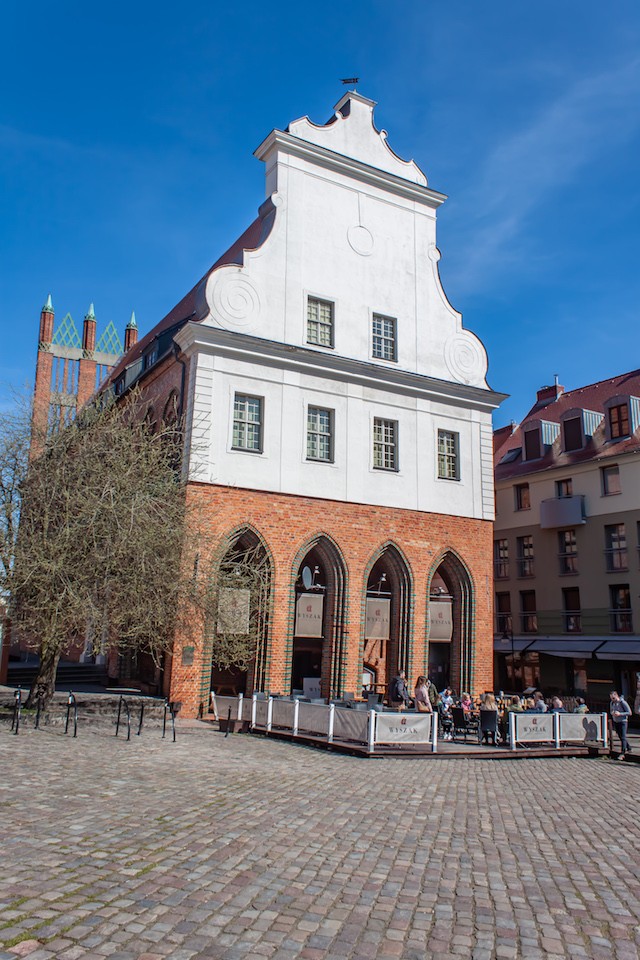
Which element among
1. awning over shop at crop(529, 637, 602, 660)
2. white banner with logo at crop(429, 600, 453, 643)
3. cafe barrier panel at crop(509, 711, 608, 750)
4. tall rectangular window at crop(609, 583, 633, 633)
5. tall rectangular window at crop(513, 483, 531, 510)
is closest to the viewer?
cafe barrier panel at crop(509, 711, 608, 750)

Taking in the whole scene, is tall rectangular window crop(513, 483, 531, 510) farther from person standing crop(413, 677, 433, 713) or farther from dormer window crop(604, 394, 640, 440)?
person standing crop(413, 677, 433, 713)

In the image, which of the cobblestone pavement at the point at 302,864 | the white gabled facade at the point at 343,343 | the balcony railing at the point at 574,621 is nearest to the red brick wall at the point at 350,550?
the white gabled facade at the point at 343,343

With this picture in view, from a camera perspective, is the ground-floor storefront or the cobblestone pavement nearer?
the cobblestone pavement

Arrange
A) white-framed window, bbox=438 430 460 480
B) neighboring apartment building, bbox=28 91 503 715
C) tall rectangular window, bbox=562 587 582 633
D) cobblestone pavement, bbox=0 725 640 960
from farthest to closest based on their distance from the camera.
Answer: tall rectangular window, bbox=562 587 582 633 < white-framed window, bbox=438 430 460 480 < neighboring apartment building, bbox=28 91 503 715 < cobblestone pavement, bbox=0 725 640 960

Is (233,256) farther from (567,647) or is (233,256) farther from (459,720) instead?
(567,647)

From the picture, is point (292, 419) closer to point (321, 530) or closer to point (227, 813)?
point (321, 530)

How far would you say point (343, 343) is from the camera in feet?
83.5

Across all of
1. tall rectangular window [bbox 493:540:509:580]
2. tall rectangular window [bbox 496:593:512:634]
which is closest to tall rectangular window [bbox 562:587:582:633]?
tall rectangular window [bbox 496:593:512:634]

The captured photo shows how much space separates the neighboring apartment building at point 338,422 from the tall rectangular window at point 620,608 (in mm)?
9783

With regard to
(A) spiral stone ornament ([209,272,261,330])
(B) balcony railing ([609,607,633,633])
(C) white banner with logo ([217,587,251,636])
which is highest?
(A) spiral stone ornament ([209,272,261,330])

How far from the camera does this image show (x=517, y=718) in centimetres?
1806

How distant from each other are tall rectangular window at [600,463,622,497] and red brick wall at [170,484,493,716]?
396 inches

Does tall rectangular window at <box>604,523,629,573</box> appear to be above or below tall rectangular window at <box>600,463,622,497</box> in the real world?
below

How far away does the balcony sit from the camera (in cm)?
3541
